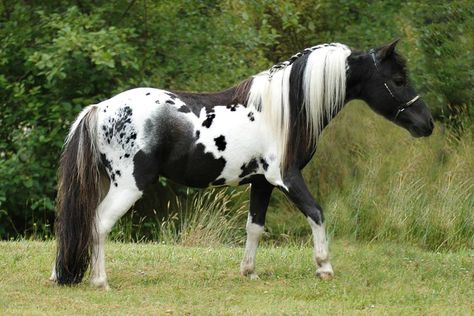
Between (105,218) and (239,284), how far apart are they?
126 cm

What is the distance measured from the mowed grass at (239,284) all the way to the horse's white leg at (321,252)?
115 millimetres

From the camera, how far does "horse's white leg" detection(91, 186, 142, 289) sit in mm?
7129

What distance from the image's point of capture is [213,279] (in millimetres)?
7723

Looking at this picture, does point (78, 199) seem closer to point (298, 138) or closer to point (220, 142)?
point (220, 142)

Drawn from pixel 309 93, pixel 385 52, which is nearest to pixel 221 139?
pixel 309 93

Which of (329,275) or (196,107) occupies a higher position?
(196,107)

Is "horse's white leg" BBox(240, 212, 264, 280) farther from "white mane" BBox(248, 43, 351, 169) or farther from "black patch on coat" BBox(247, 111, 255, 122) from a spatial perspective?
"black patch on coat" BBox(247, 111, 255, 122)

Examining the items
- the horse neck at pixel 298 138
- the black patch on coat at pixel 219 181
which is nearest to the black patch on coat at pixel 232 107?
the horse neck at pixel 298 138

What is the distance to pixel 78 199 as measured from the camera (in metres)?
7.09

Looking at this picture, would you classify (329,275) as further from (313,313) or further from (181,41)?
(181,41)

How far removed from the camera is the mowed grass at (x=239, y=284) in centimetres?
658

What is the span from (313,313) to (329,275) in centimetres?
122

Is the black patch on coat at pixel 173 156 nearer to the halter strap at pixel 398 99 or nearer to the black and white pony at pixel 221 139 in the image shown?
the black and white pony at pixel 221 139

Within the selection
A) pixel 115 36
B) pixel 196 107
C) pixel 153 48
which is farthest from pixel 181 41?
pixel 196 107
